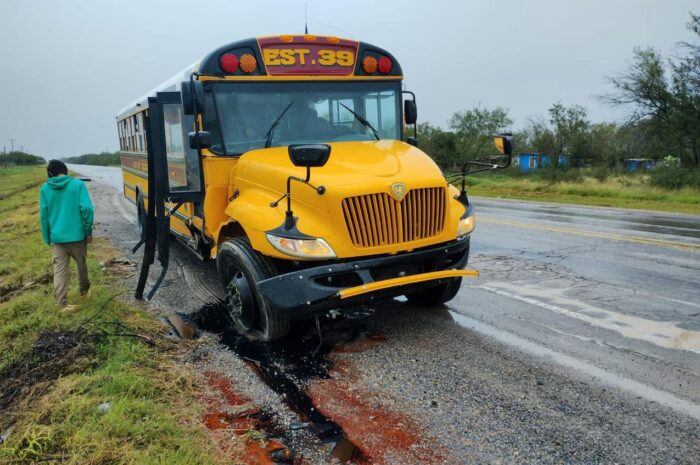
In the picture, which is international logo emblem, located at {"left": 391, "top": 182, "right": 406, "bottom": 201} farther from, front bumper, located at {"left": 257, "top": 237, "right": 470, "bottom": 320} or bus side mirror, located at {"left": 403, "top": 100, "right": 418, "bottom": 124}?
bus side mirror, located at {"left": 403, "top": 100, "right": 418, "bottom": 124}

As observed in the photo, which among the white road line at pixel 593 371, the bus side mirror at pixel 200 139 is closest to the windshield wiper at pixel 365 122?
the bus side mirror at pixel 200 139

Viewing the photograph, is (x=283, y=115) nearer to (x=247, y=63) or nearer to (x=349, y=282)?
(x=247, y=63)

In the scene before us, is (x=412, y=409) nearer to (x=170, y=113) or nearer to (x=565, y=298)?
(x=565, y=298)

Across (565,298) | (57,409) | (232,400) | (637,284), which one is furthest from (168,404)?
(637,284)

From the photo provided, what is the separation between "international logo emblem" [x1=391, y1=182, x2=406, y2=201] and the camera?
4.29m

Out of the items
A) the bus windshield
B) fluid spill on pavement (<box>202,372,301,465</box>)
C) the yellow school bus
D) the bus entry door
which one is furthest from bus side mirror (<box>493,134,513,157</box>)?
fluid spill on pavement (<box>202,372,301,465</box>)

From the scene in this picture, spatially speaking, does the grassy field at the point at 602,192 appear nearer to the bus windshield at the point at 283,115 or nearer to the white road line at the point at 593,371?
the white road line at the point at 593,371

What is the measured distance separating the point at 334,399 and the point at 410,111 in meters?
3.58

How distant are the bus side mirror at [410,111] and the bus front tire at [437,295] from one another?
1.97 metres

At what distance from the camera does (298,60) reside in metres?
5.43

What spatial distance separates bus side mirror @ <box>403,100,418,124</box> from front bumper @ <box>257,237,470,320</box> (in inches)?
83.4

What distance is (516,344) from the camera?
459 centimetres

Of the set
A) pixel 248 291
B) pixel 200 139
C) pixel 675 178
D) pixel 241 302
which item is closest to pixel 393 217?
pixel 248 291

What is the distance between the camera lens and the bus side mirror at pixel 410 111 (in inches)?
239
